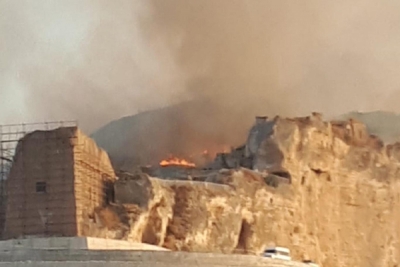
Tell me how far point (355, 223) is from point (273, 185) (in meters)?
4.76

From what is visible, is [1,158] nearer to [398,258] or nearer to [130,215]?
[130,215]

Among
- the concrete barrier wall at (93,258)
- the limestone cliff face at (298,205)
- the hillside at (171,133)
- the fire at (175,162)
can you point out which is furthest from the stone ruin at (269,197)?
the concrete barrier wall at (93,258)

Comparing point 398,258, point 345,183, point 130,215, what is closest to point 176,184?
point 130,215

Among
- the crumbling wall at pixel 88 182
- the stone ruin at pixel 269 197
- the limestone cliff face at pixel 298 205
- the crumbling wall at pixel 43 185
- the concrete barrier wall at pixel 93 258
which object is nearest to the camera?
the concrete barrier wall at pixel 93 258

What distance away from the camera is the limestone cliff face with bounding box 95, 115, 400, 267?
23.5 metres

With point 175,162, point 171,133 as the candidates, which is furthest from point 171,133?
point 175,162

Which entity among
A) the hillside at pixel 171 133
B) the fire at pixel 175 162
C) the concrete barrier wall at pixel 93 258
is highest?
the hillside at pixel 171 133

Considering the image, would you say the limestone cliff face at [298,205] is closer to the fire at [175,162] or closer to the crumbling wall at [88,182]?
the crumbling wall at [88,182]

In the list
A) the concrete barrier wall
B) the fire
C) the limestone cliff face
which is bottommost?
the concrete barrier wall

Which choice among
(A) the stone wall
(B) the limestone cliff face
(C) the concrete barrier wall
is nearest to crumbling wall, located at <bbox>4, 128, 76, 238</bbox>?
(A) the stone wall

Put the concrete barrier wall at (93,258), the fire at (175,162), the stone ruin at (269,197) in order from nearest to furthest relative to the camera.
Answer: the concrete barrier wall at (93,258)
the stone ruin at (269,197)
the fire at (175,162)

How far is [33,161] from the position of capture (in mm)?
21062

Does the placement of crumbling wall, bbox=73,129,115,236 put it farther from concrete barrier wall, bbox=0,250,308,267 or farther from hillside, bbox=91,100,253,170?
hillside, bbox=91,100,253,170

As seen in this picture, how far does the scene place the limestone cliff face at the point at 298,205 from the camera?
23.5 m
